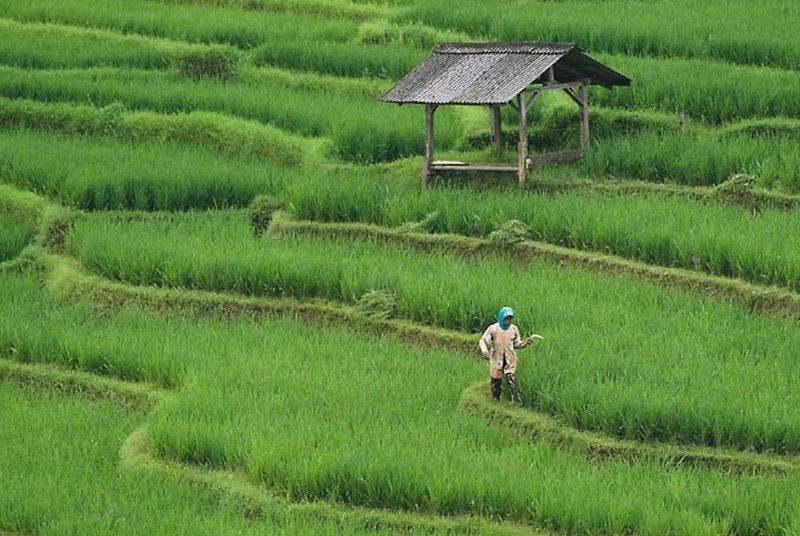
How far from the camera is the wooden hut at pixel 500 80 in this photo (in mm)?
16016

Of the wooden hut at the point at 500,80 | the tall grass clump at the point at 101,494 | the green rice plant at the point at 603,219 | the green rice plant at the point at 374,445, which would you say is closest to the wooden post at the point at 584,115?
the wooden hut at the point at 500,80

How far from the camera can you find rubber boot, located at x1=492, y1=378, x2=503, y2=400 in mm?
12047

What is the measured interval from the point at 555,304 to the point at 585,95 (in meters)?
3.80

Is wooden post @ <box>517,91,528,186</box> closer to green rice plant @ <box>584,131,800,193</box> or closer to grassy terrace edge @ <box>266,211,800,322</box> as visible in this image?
green rice plant @ <box>584,131,800,193</box>

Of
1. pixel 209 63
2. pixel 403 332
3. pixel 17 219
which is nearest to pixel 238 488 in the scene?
pixel 403 332

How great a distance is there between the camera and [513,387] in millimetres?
12055


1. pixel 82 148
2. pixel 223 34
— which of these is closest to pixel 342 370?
pixel 82 148

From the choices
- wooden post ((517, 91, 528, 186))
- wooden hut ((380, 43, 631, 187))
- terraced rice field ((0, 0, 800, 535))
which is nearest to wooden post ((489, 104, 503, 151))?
wooden hut ((380, 43, 631, 187))

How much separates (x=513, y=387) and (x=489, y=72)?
4.83m

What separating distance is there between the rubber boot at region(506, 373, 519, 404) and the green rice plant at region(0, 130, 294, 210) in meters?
5.32

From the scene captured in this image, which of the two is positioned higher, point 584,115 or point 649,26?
point 649,26

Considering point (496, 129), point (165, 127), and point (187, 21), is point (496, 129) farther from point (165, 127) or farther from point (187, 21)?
point (187, 21)

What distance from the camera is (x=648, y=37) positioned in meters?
19.1

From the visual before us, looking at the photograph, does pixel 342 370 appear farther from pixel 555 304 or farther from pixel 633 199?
pixel 633 199
